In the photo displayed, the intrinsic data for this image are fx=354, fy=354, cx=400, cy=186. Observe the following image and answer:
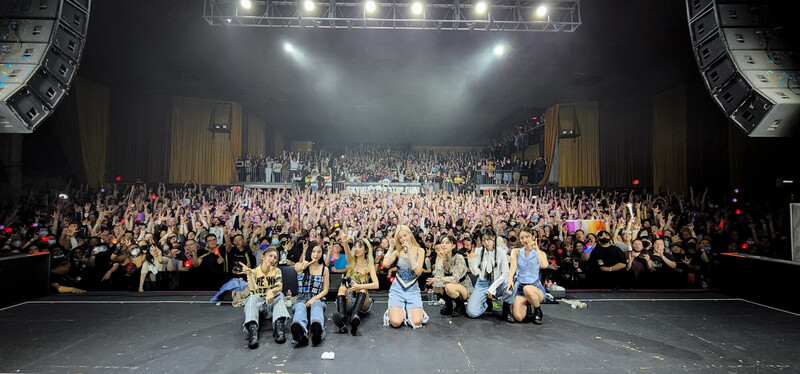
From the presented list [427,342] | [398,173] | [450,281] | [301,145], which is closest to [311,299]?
[427,342]

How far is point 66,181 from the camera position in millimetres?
12586

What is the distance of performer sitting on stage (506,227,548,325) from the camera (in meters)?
4.52

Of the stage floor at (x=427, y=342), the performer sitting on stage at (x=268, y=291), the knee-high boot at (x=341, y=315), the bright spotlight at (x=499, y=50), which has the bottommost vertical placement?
the stage floor at (x=427, y=342)

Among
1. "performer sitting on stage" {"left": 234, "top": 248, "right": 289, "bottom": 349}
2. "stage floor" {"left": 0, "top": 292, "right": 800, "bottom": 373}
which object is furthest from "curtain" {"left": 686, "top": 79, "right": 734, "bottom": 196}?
"performer sitting on stage" {"left": 234, "top": 248, "right": 289, "bottom": 349}

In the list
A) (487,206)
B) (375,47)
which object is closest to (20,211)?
(375,47)

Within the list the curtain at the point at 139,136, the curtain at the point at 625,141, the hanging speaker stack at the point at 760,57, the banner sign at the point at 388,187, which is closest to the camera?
the hanging speaker stack at the point at 760,57

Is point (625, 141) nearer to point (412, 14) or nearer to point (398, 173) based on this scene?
point (398, 173)

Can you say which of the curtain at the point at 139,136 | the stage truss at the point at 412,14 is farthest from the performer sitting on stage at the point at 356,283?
the curtain at the point at 139,136

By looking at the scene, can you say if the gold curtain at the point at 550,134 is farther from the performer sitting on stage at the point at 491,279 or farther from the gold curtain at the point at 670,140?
the performer sitting on stage at the point at 491,279

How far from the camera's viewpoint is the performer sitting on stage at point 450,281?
4.81m

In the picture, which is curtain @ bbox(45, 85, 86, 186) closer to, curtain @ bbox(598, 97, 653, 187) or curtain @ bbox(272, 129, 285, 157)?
curtain @ bbox(272, 129, 285, 157)

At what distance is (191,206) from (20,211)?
3.62m

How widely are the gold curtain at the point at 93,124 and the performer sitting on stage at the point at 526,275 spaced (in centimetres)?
1505

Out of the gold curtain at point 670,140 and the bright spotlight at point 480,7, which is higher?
the bright spotlight at point 480,7
